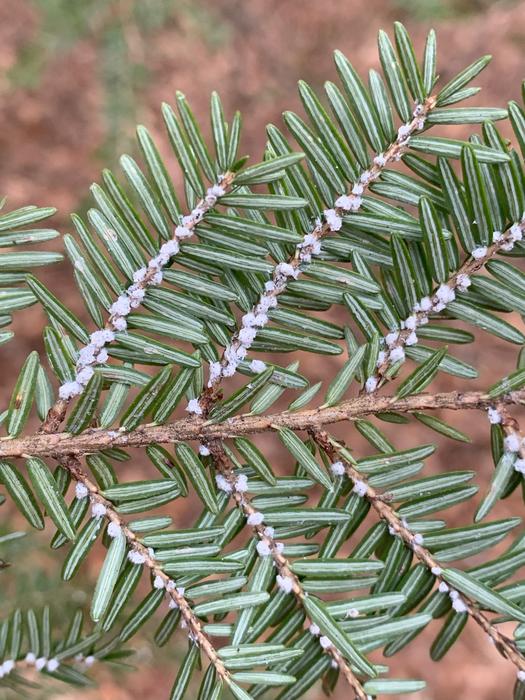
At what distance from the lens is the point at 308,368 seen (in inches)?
120

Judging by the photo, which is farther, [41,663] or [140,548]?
[41,663]

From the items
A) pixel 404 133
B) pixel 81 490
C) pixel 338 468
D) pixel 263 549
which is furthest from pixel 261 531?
pixel 404 133

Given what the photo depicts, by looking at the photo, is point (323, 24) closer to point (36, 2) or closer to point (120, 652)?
point (36, 2)

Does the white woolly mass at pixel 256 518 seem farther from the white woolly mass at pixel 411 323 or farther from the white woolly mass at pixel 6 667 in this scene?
the white woolly mass at pixel 6 667

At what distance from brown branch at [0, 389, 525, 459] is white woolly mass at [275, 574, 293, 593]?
20 centimetres

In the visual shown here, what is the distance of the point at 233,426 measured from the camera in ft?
2.79

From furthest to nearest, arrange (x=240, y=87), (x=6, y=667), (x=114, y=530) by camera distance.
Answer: (x=240, y=87), (x=6, y=667), (x=114, y=530)

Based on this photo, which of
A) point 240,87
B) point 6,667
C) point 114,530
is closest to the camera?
point 114,530

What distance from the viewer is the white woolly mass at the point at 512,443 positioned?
834 mm

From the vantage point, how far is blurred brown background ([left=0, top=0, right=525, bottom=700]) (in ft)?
9.02

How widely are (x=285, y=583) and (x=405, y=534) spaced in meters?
0.18

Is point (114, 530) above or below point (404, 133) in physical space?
below

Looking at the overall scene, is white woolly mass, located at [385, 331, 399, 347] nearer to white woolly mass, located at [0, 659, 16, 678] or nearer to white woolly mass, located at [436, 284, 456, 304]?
white woolly mass, located at [436, 284, 456, 304]

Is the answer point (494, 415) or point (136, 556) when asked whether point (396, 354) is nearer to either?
point (494, 415)
